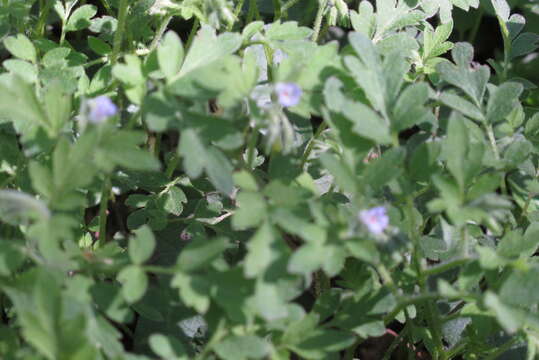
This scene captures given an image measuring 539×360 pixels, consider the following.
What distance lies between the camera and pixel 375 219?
137cm

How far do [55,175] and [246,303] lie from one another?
44 cm

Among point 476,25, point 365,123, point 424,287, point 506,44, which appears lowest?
point 476,25

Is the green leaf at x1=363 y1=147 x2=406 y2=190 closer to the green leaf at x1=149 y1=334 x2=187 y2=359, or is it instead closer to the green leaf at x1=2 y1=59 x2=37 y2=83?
the green leaf at x1=149 y1=334 x2=187 y2=359

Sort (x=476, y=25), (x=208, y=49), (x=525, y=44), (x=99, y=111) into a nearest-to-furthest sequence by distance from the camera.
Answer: (x=99, y=111), (x=208, y=49), (x=525, y=44), (x=476, y=25)

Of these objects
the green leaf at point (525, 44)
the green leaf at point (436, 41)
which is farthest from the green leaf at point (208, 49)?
the green leaf at point (525, 44)

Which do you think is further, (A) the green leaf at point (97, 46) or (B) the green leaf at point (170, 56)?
(A) the green leaf at point (97, 46)

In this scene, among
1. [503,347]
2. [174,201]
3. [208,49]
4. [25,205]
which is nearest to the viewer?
[25,205]

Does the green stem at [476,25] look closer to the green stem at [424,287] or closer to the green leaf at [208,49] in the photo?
the green stem at [424,287]

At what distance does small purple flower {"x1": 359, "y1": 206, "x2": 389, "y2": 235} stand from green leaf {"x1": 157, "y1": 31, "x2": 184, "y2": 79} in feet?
1.62

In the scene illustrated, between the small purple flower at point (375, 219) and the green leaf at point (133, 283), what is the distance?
0.43 meters

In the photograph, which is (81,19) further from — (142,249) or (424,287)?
(424,287)

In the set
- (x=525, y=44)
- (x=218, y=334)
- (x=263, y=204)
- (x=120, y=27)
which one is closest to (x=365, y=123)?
(x=263, y=204)

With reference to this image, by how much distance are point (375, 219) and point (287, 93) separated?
→ 302 millimetres

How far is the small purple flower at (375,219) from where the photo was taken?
1346mm
